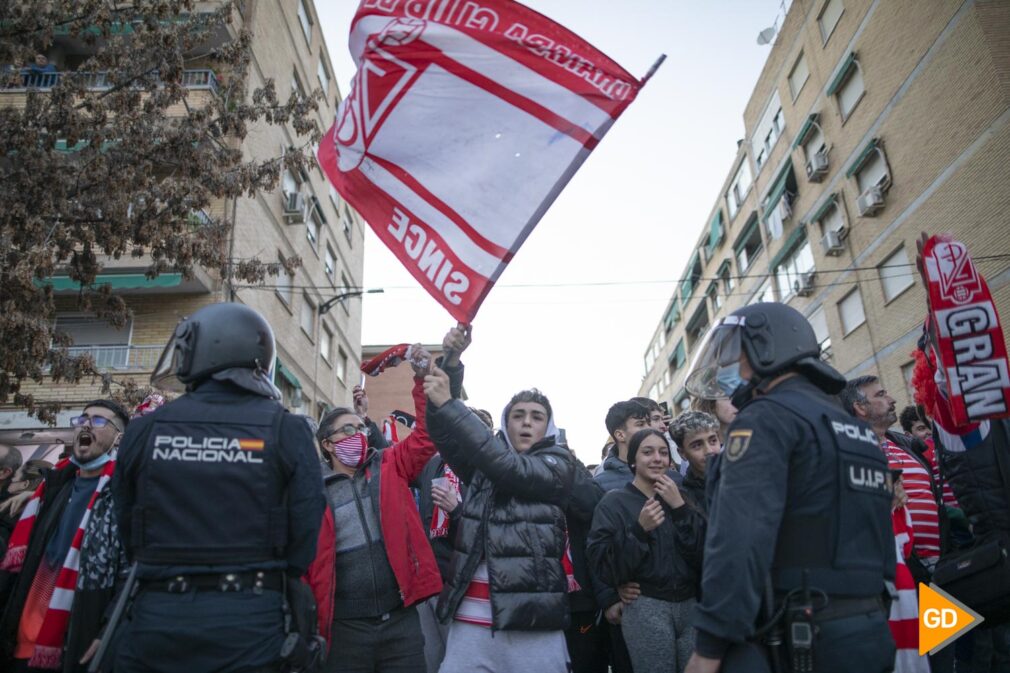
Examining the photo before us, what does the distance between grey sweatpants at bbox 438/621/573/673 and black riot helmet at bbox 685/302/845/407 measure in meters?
1.43

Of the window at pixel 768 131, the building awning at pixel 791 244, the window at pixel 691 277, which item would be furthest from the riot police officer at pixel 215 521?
the window at pixel 691 277

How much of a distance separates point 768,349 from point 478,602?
1.75m

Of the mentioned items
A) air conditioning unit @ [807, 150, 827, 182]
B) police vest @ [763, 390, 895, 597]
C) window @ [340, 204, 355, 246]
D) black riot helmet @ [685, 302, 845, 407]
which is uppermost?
window @ [340, 204, 355, 246]

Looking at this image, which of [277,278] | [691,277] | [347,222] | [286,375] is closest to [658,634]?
[286,375]

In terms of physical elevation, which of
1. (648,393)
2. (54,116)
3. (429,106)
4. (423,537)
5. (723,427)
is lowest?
(423,537)

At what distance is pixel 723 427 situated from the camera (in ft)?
15.0

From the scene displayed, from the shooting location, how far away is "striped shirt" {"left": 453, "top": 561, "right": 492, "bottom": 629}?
3.17m

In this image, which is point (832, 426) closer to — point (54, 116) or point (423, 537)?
point (423, 537)

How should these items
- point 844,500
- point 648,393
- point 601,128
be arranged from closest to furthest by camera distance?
1. point 844,500
2. point 601,128
3. point 648,393

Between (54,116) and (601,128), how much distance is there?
24.2 feet

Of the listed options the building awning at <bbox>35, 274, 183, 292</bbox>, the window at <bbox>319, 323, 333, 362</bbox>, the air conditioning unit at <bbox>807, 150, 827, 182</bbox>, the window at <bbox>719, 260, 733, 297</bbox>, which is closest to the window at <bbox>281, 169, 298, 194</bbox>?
the window at <bbox>319, 323, 333, 362</bbox>

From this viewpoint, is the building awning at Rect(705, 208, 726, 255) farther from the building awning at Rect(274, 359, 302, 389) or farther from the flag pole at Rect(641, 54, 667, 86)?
the flag pole at Rect(641, 54, 667, 86)

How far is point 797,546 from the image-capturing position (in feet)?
7.02

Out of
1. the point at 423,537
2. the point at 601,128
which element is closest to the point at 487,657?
the point at 423,537
